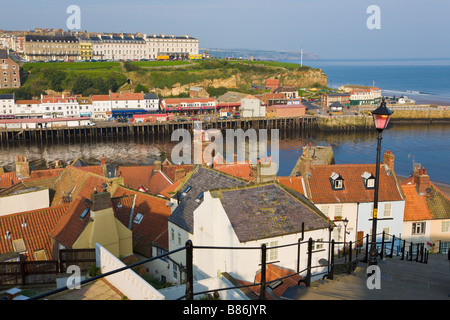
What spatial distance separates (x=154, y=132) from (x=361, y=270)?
8115cm

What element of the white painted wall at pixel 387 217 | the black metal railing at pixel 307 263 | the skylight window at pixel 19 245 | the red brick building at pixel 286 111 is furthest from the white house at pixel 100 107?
the black metal railing at pixel 307 263

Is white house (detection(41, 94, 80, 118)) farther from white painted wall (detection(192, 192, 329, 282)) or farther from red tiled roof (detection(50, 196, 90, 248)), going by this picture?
white painted wall (detection(192, 192, 329, 282))

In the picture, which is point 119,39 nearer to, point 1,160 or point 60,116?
point 60,116

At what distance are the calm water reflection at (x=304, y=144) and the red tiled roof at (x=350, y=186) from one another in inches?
1058

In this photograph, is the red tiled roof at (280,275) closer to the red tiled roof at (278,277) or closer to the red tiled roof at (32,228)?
the red tiled roof at (278,277)

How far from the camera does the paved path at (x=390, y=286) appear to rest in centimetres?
892

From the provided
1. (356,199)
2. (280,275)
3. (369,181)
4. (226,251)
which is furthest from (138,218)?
(369,181)

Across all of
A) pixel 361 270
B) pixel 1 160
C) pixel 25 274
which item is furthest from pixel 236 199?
pixel 1 160

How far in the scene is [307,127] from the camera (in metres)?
98.8

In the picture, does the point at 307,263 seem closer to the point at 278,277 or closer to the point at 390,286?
the point at 278,277

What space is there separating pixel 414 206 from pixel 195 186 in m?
13.2

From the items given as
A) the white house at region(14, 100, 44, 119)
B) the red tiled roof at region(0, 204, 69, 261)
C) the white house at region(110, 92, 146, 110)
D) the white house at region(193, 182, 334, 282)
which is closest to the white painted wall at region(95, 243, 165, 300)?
the white house at region(193, 182, 334, 282)

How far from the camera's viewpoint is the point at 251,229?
52.3 ft

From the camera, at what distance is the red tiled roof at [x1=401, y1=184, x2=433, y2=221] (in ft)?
81.1
